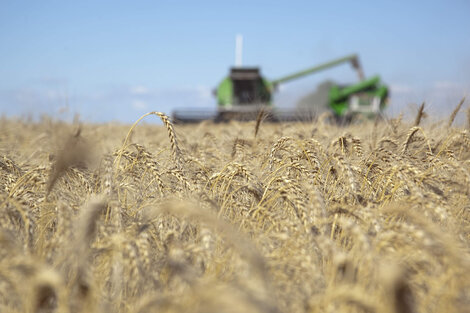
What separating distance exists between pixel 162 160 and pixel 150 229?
1.38 m

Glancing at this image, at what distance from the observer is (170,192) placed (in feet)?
7.27

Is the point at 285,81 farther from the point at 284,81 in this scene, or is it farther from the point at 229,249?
the point at 229,249

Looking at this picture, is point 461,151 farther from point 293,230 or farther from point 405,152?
point 293,230

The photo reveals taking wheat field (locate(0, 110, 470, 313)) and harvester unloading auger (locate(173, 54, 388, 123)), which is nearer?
wheat field (locate(0, 110, 470, 313))

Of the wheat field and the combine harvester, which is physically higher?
the wheat field

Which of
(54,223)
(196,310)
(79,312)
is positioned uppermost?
(196,310)

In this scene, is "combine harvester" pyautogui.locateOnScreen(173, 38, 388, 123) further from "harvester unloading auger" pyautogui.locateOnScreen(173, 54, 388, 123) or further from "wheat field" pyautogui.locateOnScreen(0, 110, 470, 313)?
"wheat field" pyautogui.locateOnScreen(0, 110, 470, 313)

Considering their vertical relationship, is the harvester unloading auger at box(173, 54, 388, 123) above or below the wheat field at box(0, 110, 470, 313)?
below

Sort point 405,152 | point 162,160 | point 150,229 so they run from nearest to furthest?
point 150,229
point 405,152
point 162,160

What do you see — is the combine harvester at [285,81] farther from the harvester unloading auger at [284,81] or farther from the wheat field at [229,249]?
the wheat field at [229,249]

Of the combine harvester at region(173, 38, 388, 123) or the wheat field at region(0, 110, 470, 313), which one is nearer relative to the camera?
the wheat field at region(0, 110, 470, 313)

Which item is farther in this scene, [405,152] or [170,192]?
[405,152]

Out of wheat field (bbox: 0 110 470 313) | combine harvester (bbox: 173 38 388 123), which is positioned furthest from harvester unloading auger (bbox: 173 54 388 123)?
wheat field (bbox: 0 110 470 313)

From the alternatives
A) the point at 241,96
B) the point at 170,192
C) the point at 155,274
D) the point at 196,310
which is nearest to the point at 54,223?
the point at 170,192
